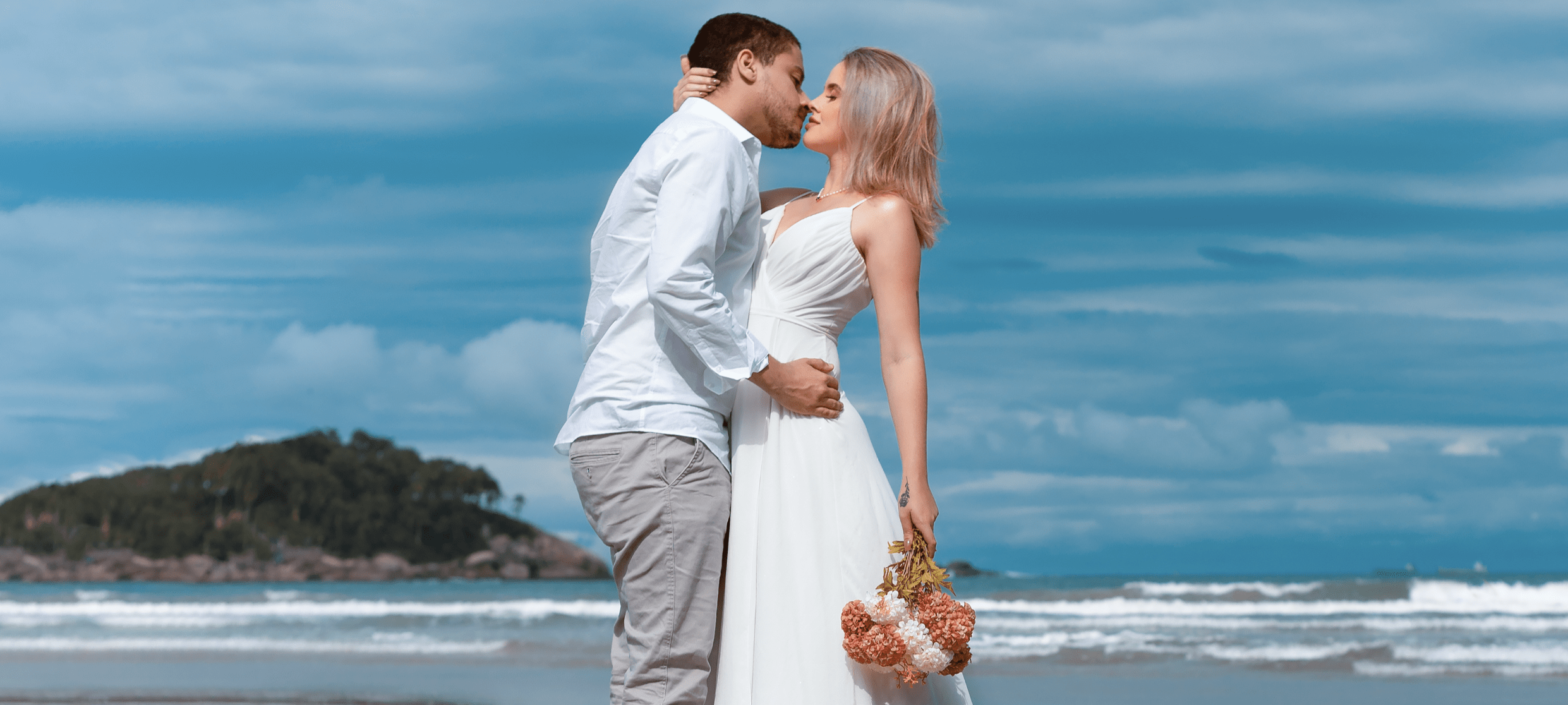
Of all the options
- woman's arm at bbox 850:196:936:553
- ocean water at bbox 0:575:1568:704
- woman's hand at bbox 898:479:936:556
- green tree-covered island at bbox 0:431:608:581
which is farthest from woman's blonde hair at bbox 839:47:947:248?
green tree-covered island at bbox 0:431:608:581

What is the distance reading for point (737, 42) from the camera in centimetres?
290

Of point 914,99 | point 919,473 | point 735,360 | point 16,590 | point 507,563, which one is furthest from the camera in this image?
point 507,563

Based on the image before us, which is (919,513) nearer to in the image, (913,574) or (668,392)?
(913,574)

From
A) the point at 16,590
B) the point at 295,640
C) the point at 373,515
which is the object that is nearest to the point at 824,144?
the point at 295,640

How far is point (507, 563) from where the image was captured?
3103 centimetres

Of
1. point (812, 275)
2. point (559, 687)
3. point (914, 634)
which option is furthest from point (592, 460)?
point (559, 687)

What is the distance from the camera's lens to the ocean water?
29.2ft

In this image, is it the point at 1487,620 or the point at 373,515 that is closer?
the point at 1487,620

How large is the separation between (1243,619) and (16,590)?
78.4 feet

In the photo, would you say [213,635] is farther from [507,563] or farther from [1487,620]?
[507,563]

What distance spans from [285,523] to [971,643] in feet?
92.1

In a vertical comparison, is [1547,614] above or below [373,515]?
below

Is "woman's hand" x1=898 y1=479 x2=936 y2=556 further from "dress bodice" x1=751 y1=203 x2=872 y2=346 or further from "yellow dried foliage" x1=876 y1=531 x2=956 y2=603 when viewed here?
"dress bodice" x1=751 y1=203 x2=872 y2=346

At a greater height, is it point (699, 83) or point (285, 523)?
point (285, 523)
